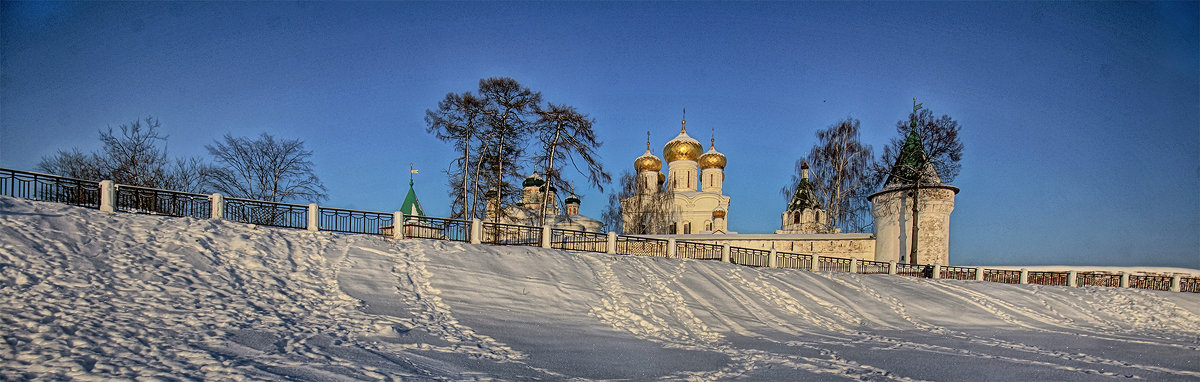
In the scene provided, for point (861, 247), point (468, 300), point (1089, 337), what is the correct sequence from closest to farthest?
A: point (468, 300), point (1089, 337), point (861, 247)

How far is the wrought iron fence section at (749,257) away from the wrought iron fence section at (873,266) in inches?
159

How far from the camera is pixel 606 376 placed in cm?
573

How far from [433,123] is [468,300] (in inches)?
Result: 419

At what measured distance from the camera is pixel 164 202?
1060 cm

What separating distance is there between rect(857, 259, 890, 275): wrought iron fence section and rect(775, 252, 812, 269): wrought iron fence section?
1.80m

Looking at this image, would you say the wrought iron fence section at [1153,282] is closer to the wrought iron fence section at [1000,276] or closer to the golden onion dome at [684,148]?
the wrought iron fence section at [1000,276]

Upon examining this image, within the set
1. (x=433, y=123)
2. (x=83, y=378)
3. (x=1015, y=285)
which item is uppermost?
(x=433, y=123)

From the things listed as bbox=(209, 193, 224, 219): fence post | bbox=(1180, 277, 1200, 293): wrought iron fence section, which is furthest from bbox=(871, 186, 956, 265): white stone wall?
bbox=(209, 193, 224, 219): fence post

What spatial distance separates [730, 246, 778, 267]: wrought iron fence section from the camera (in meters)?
16.7

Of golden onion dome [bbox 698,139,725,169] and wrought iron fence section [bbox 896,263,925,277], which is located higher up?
golden onion dome [bbox 698,139,725,169]

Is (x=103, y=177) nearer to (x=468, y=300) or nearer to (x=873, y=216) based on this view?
(x=468, y=300)

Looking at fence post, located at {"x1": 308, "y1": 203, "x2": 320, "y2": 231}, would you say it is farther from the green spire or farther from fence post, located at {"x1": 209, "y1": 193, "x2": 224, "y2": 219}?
the green spire

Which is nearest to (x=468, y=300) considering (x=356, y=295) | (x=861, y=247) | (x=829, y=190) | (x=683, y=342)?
(x=356, y=295)

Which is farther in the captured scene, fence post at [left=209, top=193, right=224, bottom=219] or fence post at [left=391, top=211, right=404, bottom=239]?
fence post at [left=391, top=211, right=404, bottom=239]
